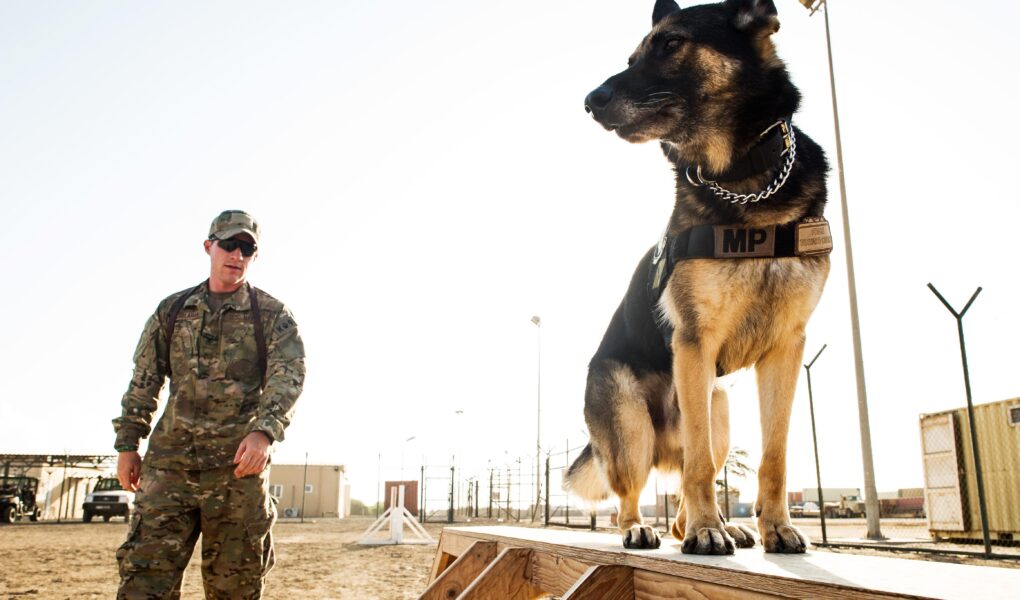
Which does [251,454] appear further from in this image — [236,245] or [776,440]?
[776,440]

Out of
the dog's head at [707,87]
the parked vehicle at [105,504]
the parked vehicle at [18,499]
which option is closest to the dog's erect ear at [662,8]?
the dog's head at [707,87]

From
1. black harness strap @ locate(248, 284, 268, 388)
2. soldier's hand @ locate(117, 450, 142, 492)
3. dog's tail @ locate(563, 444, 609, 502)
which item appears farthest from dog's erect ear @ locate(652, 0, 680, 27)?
soldier's hand @ locate(117, 450, 142, 492)

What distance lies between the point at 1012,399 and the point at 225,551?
531 inches

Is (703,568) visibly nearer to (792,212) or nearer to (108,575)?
(792,212)

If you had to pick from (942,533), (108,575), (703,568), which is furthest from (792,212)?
(942,533)

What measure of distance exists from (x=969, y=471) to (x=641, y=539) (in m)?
13.9

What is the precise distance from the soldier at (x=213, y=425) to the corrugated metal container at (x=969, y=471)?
39.9 ft

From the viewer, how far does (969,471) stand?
13.6 metres

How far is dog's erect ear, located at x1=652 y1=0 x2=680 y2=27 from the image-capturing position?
3.05m

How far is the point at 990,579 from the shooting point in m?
1.43

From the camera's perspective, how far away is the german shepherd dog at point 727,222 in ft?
8.34

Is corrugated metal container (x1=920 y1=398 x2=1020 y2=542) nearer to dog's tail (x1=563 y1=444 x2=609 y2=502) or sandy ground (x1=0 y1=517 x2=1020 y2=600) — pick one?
sandy ground (x1=0 y1=517 x2=1020 y2=600)

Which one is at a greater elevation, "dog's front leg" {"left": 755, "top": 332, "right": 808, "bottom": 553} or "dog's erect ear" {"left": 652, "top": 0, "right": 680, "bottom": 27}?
"dog's erect ear" {"left": 652, "top": 0, "right": 680, "bottom": 27}

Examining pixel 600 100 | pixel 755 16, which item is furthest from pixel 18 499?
pixel 755 16
